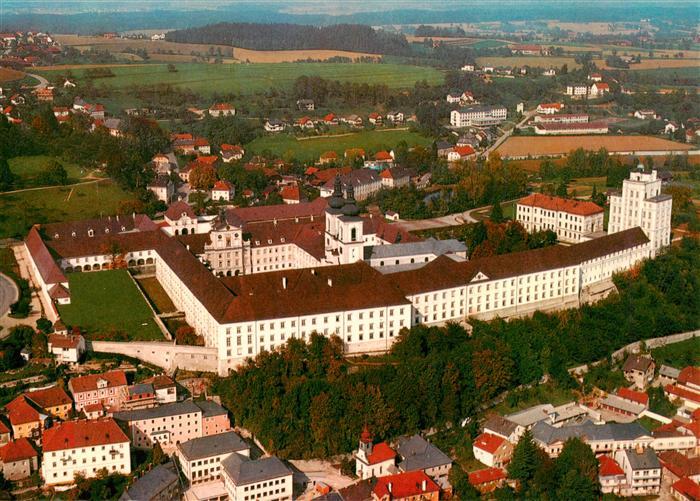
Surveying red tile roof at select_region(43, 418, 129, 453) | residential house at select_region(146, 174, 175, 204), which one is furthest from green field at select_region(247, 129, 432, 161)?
red tile roof at select_region(43, 418, 129, 453)

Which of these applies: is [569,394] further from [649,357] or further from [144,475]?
[144,475]

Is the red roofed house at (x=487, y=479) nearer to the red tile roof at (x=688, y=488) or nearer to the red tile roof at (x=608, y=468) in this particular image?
the red tile roof at (x=608, y=468)

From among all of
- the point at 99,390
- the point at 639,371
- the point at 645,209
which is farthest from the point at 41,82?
the point at 639,371

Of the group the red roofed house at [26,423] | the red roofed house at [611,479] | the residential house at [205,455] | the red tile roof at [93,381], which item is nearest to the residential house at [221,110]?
the red tile roof at [93,381]

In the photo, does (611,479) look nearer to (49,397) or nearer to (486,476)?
(486,476)

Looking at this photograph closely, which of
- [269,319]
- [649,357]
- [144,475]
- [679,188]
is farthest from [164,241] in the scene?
[679,188]

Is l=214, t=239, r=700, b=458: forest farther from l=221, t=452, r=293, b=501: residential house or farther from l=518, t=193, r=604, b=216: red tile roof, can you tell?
l=518, t=193, r=604, b=216: red tile roof

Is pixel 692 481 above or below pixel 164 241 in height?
below
